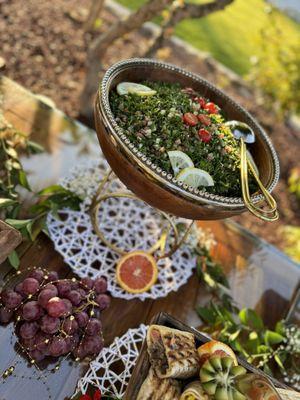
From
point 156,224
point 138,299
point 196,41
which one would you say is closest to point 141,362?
point 138,299

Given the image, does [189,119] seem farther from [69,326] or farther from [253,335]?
[253,335]

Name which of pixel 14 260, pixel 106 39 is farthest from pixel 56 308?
pixel 106 39

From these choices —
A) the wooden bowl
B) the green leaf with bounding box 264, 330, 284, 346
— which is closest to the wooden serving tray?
the wooden bowl

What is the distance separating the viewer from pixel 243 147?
1.81 m

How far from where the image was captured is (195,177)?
5.61 ft

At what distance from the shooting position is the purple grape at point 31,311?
1.66 meters

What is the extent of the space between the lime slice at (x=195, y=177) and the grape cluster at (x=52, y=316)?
575mm

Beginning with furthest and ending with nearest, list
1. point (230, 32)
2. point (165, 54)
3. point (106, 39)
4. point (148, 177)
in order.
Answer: point (230, 32)
point (165, 54)
point (106, 39)
point (148, 177)

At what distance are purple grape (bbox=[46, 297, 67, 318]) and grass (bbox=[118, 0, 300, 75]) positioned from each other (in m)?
4.56

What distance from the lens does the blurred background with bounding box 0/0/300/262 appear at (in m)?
3.48

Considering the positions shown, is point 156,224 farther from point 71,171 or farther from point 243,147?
point 243,147

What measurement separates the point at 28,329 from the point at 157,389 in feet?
1.80

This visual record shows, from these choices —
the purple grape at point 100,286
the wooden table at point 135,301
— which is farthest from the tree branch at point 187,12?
the purple grape at point 100,286

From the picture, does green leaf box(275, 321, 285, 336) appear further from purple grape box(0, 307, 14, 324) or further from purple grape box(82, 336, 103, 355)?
purple grape box(0, 307, 14, 324)
